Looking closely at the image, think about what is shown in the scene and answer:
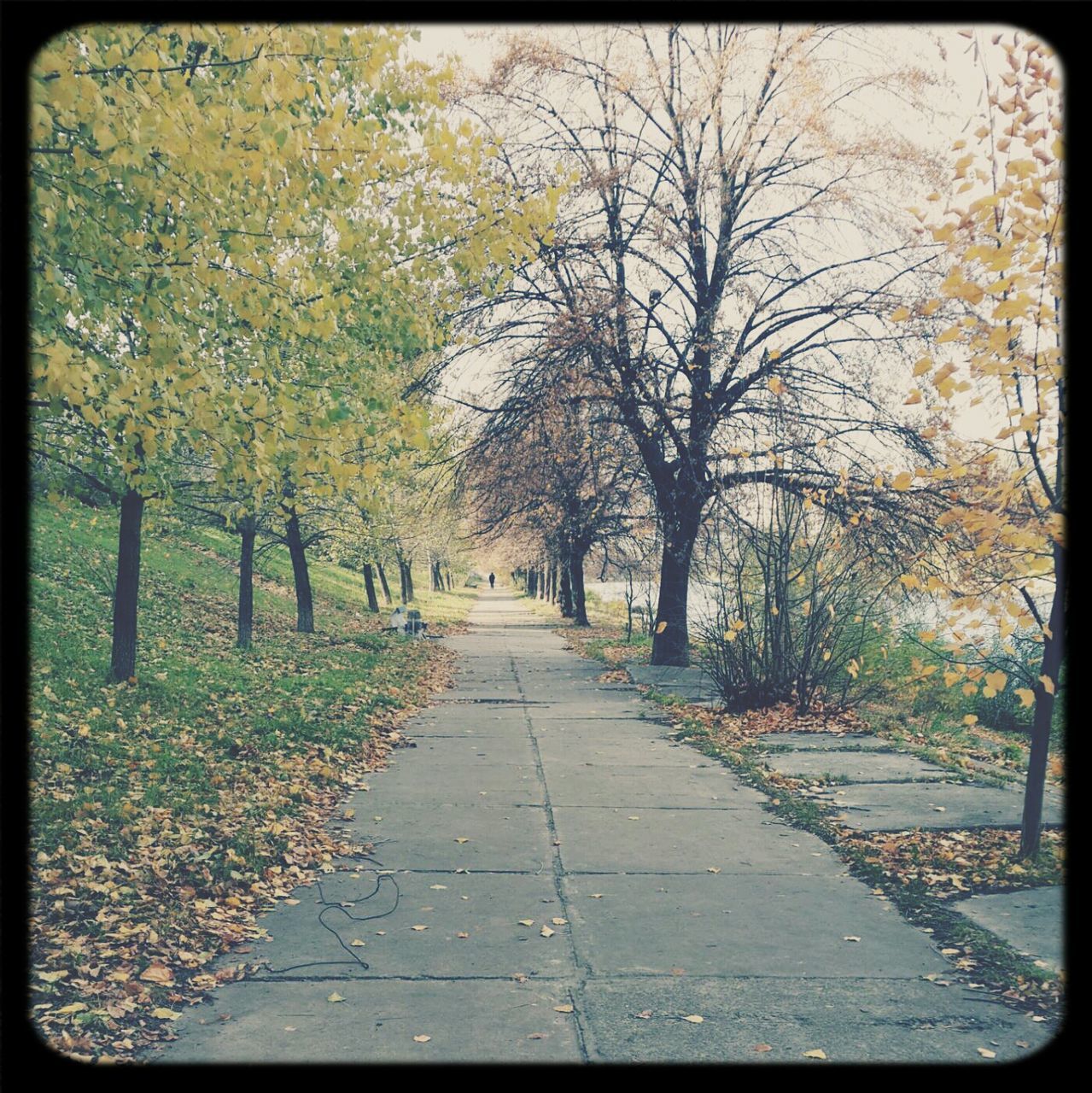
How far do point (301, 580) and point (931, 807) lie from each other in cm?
1511

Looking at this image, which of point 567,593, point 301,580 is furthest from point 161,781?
point 567,593

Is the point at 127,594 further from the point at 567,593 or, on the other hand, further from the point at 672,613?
the point at 567,593

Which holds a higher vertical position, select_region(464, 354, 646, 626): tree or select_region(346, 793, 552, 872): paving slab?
select_region(464, 354, 646, 626): tree

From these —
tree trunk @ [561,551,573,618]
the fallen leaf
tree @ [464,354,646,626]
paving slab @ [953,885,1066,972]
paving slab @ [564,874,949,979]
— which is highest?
tree @ [464,354,646,626]

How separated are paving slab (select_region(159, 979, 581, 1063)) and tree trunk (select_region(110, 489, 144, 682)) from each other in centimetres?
726

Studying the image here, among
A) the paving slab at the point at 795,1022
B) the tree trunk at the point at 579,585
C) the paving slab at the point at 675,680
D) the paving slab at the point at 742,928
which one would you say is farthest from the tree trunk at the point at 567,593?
the paving slab at the point at 795,1022

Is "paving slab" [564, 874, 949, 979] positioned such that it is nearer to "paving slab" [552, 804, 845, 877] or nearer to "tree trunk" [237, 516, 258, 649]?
"paving slab" [552, 804, 845, 877]

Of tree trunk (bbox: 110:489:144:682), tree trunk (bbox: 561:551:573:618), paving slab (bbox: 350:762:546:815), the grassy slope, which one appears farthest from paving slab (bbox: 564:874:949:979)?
tree trunk (bbox: 561:551:573:618)

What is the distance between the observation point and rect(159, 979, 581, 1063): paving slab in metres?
3.56

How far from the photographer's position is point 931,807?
7.28 metres

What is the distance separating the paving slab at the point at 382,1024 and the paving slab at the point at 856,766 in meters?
5.00

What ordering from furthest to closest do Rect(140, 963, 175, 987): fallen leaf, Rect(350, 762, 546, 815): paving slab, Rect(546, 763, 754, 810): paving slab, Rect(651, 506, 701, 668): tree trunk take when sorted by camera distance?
Rect(651, 506, 701, 668): tree trunk < Rect(546, 763, 754, 810): paving slab < Rect(350, 762, 546, 815): paving slab < Rect(140, 963, 175, 987): fallen leaf

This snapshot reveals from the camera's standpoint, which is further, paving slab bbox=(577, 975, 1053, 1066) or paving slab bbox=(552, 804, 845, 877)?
paving slab bbox=(552, 804, 845, 877)
